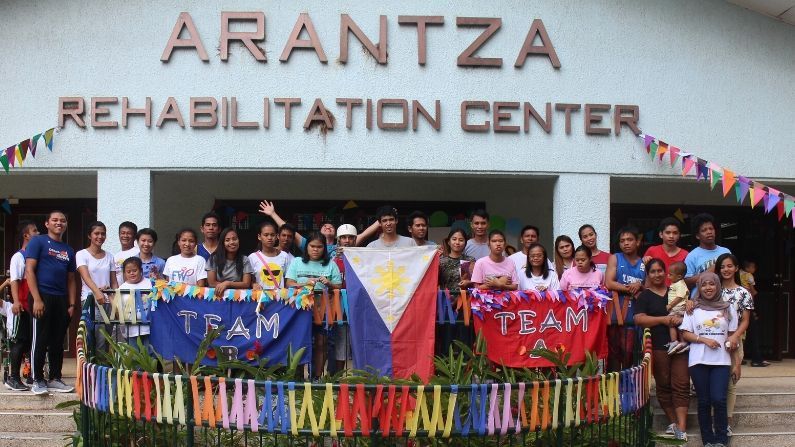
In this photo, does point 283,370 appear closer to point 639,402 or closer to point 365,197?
point 639,402

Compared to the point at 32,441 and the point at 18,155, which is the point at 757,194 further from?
the point at 18,155

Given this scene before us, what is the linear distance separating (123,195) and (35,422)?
8.85ft

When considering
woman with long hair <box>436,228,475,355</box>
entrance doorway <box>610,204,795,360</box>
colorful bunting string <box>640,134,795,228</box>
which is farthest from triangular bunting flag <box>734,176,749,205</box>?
woman with long hair <box>436,228,475,355</box>

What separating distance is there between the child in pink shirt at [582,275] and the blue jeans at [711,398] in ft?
3.60

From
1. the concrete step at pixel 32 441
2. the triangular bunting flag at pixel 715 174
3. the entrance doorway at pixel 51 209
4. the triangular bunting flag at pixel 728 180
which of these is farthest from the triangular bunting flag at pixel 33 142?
the triangular bunting flag at pixel 728 180

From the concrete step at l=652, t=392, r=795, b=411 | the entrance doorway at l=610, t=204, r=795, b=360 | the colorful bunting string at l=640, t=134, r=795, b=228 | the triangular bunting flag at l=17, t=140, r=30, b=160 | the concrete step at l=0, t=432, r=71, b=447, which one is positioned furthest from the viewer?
the entrance doorway at l=610, t=204, r=795, b=360

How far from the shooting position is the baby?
721cm

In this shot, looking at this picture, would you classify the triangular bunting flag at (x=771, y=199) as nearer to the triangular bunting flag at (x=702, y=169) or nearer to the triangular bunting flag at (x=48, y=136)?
the triangular bunting flag at (x=702, y=169)

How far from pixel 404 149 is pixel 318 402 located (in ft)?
13.1

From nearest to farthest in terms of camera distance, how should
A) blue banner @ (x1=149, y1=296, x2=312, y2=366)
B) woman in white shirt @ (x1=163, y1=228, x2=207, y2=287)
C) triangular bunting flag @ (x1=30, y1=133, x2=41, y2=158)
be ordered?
blue banner @ (x1=149, y1=296, x2=312, y2=366) < woman in white shirt @ (x1=163, y1=228, x2=207, y2=287) < triangular bunting flag @ (x1=30, y1=133, x2=41, y2=158)

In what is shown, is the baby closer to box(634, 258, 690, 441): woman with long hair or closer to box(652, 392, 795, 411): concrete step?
box(634, 258, 690, 441): woman with long hair

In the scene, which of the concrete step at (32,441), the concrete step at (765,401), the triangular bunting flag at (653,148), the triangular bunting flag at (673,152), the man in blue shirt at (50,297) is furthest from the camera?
the triangular bunting flag at (653,148)

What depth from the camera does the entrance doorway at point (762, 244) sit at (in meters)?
11.7

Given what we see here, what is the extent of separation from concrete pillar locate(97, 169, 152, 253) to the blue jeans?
579 cm
